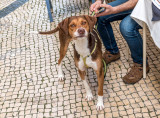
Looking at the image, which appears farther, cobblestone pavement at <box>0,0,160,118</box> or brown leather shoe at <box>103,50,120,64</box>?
brown leather shoe at <box>103,50,120,64</box>

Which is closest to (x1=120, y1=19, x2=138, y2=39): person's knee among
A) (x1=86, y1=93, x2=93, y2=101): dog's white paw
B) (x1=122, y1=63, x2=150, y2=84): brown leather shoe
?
(x1=122, y1=63, x2=150, y2=84): brown leather shoe

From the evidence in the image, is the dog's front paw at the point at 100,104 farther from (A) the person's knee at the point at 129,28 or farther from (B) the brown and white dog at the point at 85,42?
(A) the person's knee at the point at 129,28

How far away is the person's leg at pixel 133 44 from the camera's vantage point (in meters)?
3.03

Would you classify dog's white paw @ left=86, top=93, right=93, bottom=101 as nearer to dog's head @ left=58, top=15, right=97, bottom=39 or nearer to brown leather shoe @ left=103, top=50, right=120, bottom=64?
brown leather shoe @ left=103, top=50, right=120, bottom=64

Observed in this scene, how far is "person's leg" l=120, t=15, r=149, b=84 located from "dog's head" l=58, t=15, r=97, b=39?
23.3 inches

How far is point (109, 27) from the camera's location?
3.46 meters

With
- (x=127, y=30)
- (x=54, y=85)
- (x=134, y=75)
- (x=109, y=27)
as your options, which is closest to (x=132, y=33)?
(x=127, y=30)

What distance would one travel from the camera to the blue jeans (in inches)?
120

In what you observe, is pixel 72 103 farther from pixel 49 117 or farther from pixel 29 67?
pixel 29 67

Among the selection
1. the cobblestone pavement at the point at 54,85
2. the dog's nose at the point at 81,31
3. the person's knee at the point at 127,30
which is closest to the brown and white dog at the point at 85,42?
the dog's nose at the point at 81,31

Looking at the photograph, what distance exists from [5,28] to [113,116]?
3194 millimetres

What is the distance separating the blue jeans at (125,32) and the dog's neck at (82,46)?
608mm

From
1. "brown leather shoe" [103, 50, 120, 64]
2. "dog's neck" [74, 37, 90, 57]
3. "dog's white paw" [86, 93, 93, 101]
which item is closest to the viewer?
"dog's neck" [74, 37, 90, 57]

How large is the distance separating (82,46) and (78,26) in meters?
Result: 0.31
